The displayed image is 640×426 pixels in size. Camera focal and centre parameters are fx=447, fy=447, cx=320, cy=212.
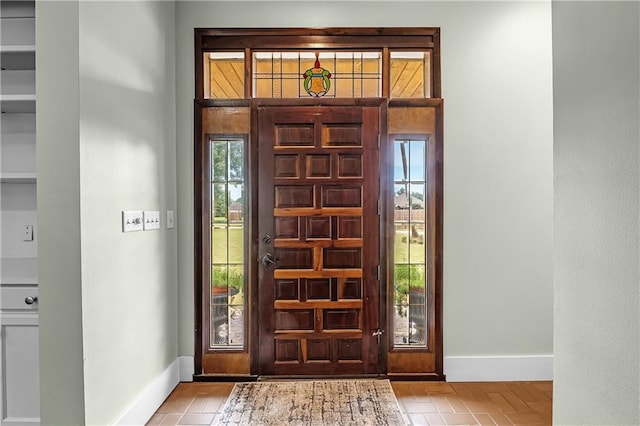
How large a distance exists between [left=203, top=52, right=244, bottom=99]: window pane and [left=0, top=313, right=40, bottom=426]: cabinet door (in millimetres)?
1887

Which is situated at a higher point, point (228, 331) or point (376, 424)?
point (228, 331)

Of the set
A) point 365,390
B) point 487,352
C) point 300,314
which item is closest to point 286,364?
point 300,314

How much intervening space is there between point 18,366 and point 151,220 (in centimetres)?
101

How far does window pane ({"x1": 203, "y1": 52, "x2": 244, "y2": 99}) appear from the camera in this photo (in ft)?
10.7

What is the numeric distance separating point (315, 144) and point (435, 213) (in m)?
0.99

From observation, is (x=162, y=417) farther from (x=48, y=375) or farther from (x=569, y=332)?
(x=569, y=332)

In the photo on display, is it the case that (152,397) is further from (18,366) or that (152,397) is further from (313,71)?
(313,71)

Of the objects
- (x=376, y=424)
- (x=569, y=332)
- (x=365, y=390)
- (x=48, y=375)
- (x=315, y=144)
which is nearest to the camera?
(x=569, y=332)

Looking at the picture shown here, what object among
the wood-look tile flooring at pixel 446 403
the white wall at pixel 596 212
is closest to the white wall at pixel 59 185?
the wood-look tile flooring at pixel 446 403

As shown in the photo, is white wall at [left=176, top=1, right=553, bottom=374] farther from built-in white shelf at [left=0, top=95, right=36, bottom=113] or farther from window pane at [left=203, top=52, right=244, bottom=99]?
built-in white shelf at [left=0, top=95, right=36, bottom=113]

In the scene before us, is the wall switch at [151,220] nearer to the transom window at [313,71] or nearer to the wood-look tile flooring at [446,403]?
the transom window at [313,71]

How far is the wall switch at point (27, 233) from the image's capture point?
245cm

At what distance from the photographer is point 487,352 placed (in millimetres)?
3232

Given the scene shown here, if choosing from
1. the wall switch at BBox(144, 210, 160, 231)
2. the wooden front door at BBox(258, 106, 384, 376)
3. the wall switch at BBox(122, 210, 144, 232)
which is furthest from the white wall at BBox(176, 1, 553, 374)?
the wall switch at BBox(122, 210, 144, 232)
